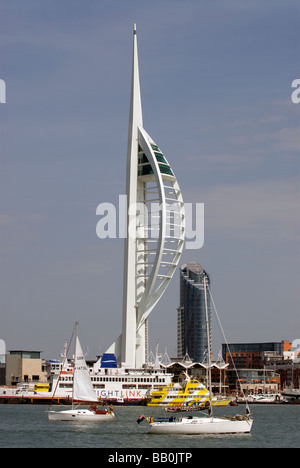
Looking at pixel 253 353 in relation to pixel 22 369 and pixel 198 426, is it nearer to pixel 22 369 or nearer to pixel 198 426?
pixel 22 369

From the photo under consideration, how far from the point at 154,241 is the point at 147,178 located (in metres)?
8.61

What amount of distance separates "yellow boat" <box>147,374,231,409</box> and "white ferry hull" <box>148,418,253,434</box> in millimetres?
15300

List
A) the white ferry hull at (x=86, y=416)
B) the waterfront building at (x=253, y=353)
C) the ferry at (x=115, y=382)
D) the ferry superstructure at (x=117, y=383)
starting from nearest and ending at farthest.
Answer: the white ferry hull at (x=86, y=416) → the ferry superstructure at (x=117, y=383) → the ferry at (x=115, y=382) → the waterfront building at (x=253, y=353)

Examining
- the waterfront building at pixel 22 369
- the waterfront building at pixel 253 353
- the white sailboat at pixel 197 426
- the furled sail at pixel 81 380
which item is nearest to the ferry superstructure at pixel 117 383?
the furled sail at pixel 81 380

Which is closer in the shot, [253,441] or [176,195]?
[253,441]

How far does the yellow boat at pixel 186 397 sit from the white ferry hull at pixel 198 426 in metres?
15.3

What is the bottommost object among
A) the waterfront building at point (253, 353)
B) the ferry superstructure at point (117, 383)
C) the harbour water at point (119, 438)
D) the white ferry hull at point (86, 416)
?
the harbour water at point (119, 438)

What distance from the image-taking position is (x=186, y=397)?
7244 centimetres

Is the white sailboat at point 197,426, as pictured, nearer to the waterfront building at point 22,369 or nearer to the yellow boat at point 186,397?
the yellow boat at point 186,397

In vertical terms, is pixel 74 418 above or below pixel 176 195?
below

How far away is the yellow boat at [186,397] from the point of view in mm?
67250
